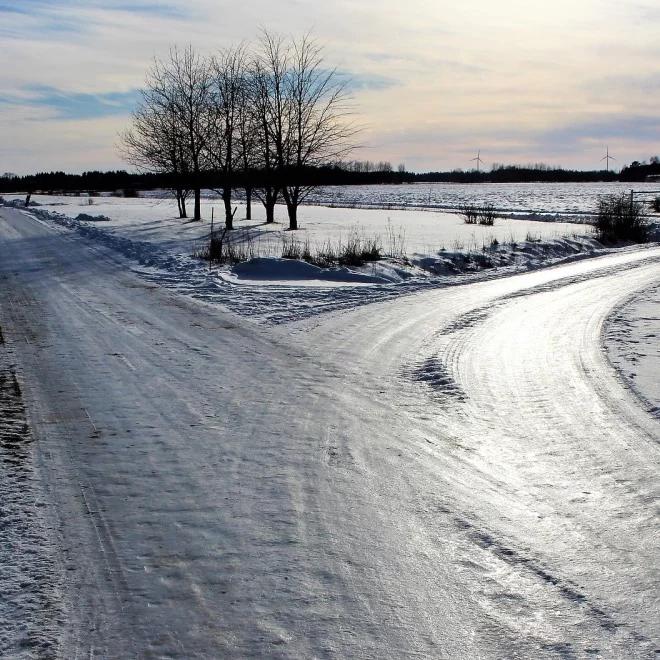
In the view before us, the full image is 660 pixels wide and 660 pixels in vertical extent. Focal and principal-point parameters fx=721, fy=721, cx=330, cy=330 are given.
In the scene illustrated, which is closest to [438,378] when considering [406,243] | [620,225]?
[406,243]

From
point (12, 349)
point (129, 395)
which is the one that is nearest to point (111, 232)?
point (12, 349)

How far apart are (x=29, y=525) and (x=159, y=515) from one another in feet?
2.30

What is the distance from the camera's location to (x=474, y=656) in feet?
9.56

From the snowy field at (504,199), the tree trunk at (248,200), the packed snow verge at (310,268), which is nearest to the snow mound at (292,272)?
the packed snow verge at (310,268)

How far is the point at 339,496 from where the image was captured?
175 inches

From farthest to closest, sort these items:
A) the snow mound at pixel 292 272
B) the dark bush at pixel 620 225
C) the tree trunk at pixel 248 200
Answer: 1. the tree trunk at pixel 248 200
2. the dark bush at pixel 620 225
3. the snow mound at pixel 292 272

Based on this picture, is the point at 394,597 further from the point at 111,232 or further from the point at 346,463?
the point at 111,232

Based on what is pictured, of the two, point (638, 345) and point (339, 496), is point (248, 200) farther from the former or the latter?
point (339, 496)

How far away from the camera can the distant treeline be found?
32447mm

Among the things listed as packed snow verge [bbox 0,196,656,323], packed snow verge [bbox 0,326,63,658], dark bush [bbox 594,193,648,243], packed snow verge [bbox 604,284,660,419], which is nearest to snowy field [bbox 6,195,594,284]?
packed snow verge [bbox 0,196,656,323]

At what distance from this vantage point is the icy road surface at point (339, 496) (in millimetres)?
3115

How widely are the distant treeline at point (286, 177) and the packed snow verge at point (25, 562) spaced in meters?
→ 27.0

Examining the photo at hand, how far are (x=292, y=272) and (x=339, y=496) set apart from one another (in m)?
11.3

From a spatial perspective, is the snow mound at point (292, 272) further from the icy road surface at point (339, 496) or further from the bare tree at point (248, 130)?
the bare tree at point (248, 130)
